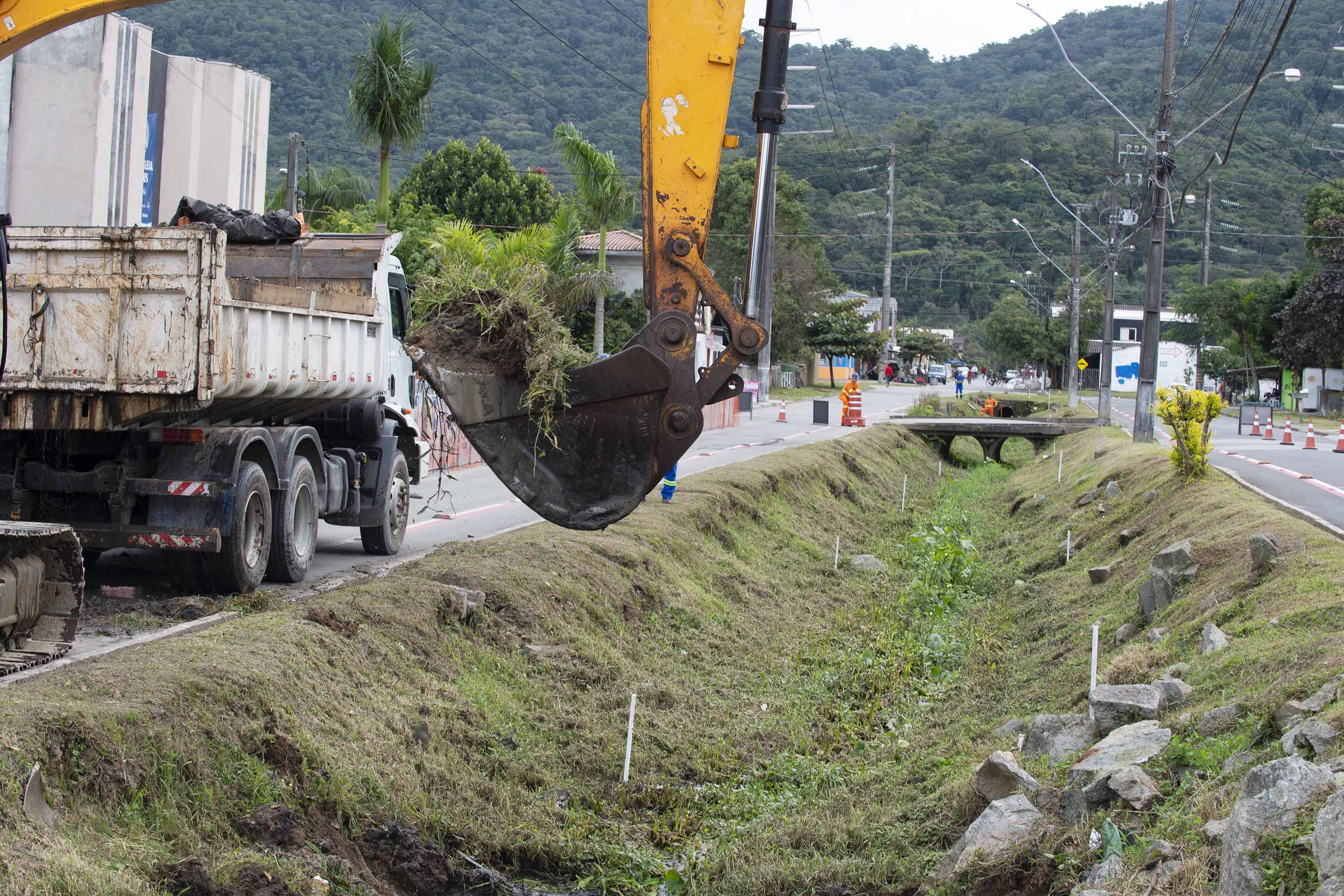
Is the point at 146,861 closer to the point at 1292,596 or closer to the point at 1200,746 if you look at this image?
the point at 1200,746

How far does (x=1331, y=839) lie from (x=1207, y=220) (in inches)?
3229

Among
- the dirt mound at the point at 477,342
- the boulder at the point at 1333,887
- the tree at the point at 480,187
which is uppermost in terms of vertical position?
the tree at the point at 480,187

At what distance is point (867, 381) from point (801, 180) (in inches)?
1141

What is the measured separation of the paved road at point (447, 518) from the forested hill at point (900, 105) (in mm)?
6255

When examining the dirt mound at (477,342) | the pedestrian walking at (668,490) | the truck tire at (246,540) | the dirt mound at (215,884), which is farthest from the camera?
the pedestrian walking at (668,490)

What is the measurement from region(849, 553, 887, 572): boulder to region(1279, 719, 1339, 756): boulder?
36.1 feet

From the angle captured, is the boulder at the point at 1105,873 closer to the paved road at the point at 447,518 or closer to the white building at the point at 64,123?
the paved road at the point at 447,518

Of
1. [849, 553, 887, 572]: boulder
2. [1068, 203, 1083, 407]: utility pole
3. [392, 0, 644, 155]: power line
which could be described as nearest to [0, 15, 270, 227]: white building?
[849, 553, 887, 572]: boulder

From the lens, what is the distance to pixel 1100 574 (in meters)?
13.4

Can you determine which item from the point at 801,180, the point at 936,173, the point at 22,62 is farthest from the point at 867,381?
the point at 22,62

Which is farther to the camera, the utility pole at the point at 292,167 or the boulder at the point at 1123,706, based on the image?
the utility pole at the point at 292,167

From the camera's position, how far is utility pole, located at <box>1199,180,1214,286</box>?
2899 inches

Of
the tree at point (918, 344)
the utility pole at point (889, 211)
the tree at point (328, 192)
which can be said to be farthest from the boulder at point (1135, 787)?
the tree at point (918, 344)

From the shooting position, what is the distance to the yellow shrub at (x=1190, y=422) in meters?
15.7
